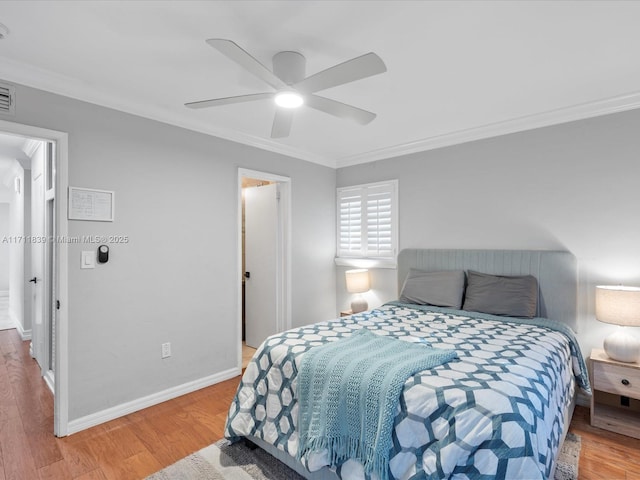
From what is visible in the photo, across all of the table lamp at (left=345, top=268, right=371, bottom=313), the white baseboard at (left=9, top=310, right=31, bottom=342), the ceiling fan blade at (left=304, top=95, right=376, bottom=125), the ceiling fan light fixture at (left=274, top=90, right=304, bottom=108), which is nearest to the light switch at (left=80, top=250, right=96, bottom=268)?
the ceiling fan light fixture at (left=274, top=90, right=304, bottom=108)

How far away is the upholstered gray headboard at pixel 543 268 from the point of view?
285 cm

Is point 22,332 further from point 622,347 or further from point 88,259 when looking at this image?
point 622,347

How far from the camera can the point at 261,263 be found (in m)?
4.28

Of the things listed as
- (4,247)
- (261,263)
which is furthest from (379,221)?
(4,247)

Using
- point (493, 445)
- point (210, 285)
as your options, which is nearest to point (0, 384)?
point (210, 285)

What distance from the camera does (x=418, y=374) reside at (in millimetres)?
1616

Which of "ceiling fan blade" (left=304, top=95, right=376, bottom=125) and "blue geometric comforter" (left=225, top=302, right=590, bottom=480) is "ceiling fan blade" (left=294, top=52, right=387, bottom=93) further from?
"blue geometric comforter" (left=225, top=302, right=590, bottom=480)

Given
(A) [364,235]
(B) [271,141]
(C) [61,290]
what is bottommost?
(C) [61,290]

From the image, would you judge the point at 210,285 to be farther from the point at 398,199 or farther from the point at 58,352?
the point at 398,199

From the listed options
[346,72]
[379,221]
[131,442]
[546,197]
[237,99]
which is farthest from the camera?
[379,221]

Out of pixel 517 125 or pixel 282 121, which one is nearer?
pixel 282 121

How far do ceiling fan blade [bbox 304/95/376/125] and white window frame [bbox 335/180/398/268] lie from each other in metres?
1.94

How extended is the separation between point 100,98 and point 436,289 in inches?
127

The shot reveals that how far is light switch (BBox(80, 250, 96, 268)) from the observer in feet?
8.16
